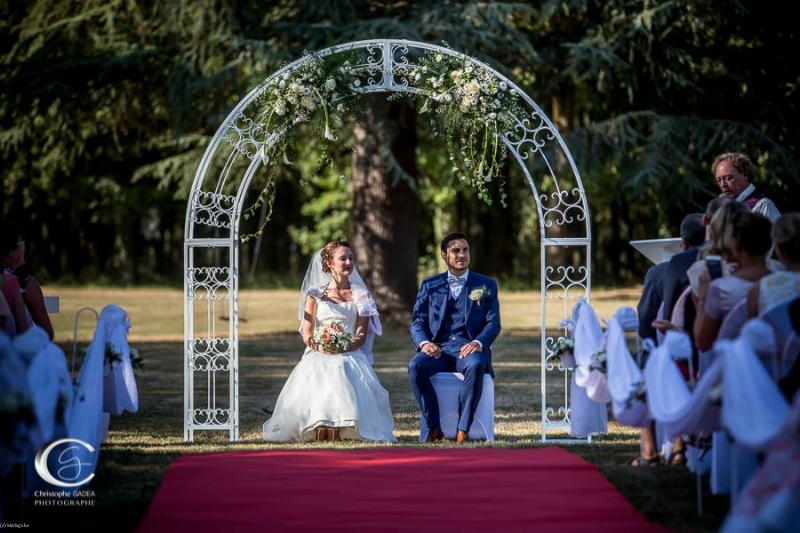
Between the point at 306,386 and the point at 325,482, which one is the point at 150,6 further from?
the point at 325,482

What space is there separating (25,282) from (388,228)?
11915 mm

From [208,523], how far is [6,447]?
124cm

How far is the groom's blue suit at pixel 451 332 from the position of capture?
359 inches

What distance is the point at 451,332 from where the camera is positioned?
9.48m

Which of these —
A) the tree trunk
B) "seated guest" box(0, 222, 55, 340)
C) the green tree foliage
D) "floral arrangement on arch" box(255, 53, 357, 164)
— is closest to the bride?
"floral arrangement on arch" box(255, 53, 357, 164)

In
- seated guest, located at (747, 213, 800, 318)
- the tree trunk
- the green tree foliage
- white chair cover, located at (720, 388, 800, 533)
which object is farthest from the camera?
the tree trunk

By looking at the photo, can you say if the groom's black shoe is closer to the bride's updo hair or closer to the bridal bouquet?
the bridal bouquet

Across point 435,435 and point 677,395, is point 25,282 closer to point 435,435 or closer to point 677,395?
point 435,435

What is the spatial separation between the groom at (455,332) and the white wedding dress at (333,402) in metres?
0.37

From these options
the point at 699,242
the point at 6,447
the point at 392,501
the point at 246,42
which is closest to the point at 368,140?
the point at 246,42

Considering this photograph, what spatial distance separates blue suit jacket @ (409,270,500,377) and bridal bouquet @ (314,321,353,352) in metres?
0.53

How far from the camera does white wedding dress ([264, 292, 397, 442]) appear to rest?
914 centimetres

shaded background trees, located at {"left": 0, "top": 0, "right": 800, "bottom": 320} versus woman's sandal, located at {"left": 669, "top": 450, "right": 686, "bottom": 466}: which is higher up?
shaded background trees, located at {"left": 0, "top": 0, "right": 800, "bottom": 320}

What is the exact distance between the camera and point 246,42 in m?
17.5
